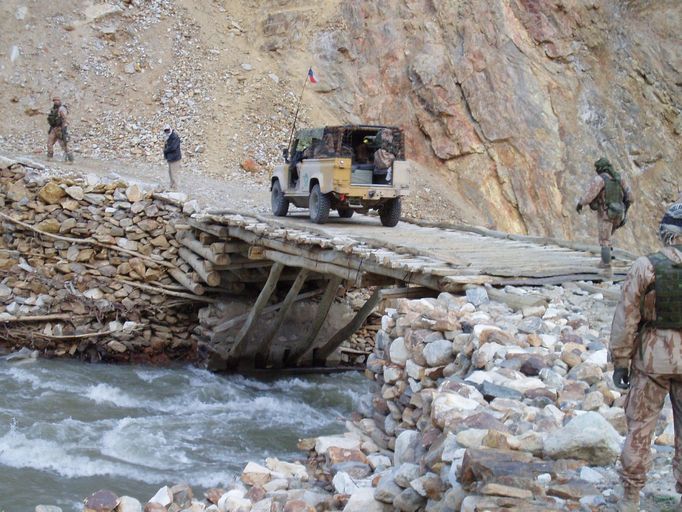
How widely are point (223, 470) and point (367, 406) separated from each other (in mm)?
1975

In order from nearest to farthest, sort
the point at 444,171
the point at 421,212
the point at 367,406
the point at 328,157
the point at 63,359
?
the point at 367,406 → the point at 328,157 → the point at 63,359 → the point at 421,212 → the point at 444,171

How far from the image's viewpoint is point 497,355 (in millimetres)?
6055

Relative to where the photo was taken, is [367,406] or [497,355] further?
[367,406]

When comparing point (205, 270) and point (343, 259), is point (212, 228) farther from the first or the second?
point (343, 259)

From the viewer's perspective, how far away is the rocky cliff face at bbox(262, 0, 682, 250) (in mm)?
22609

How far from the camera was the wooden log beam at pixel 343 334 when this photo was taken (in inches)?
528

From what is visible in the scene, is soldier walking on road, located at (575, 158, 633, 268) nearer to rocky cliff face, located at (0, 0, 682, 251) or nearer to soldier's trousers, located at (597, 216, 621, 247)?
soldier's trousers, located at (597, 216, 621, 247)

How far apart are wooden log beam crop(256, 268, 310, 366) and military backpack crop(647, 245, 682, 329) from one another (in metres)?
8.18

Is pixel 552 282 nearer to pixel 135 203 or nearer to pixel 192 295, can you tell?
pixel 192 295

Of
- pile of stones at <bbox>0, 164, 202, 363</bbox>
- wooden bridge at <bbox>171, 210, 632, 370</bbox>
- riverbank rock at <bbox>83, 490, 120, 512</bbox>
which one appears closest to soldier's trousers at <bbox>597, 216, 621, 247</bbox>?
wooden bridge at <bbox>171, 210, 632, 370</bbox>

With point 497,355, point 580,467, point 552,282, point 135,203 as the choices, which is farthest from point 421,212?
point 580,467

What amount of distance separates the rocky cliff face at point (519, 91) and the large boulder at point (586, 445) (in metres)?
17.4

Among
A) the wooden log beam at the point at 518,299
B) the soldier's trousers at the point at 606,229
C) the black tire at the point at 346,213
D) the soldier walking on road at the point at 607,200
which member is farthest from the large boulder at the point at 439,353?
the black tire at the point at 346,213

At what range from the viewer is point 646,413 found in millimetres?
4016
